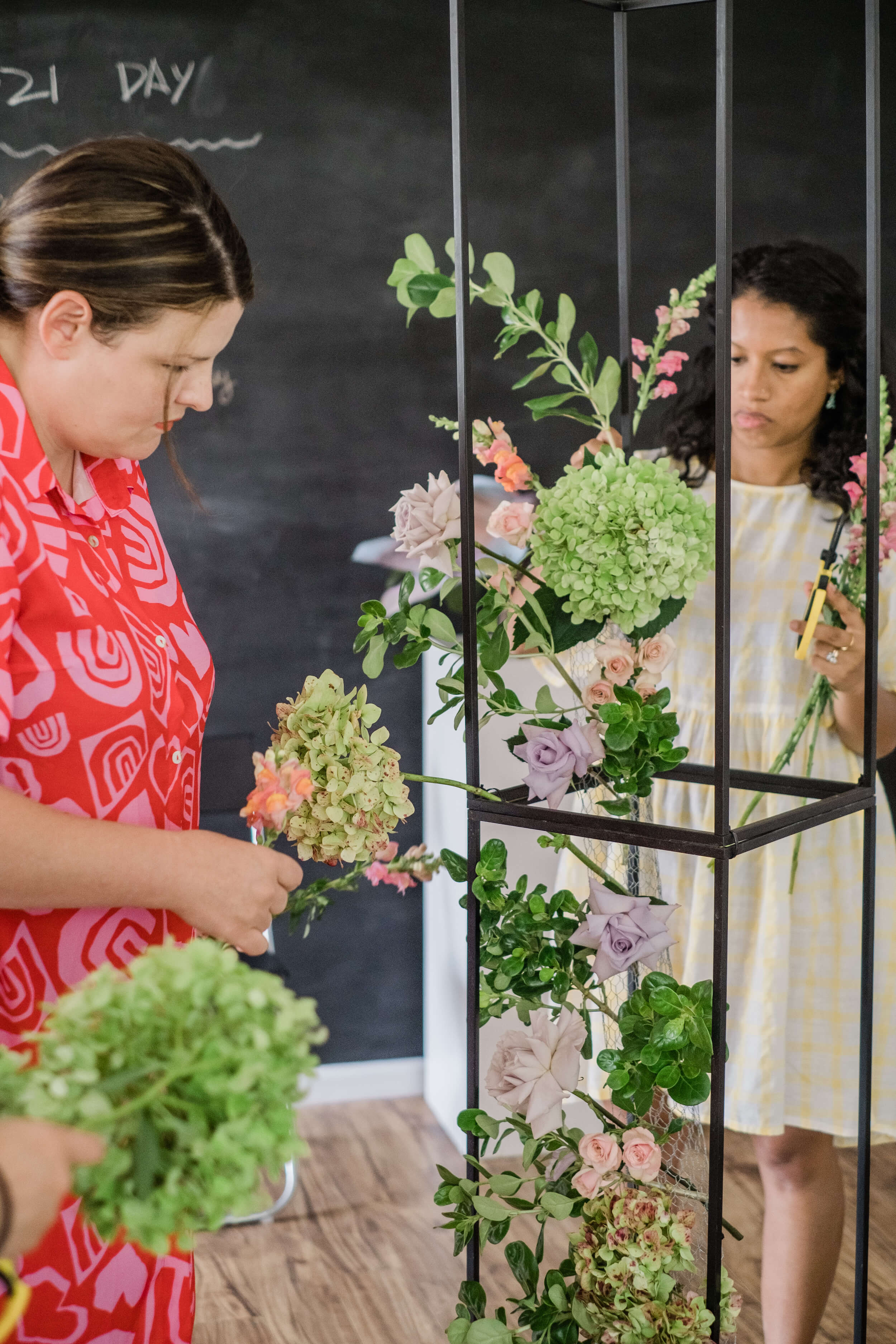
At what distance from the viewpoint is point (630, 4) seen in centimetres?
128

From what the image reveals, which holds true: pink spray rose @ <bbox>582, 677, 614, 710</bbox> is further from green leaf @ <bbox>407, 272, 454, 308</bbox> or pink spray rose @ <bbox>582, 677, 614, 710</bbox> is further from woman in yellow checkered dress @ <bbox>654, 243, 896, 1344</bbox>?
woman in yellow checkered dress @ <bbox>654, 243, 896, 1344</bbox>

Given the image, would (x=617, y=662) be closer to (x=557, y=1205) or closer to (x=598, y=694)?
(x=598, y=694)

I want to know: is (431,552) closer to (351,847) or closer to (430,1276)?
(351,847)

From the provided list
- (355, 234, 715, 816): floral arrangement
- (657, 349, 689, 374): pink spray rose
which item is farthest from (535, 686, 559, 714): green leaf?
(657, 349, 689, 374): pink spray rose

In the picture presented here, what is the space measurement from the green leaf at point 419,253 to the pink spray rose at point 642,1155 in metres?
0.89

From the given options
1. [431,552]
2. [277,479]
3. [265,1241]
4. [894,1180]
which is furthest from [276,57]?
[894,1180]

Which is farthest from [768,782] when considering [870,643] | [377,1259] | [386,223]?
[386,223]

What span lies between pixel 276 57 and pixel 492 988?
2341 mm

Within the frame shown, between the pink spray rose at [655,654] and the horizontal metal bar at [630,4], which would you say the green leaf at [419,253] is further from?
the pink spray rose at [655,654]

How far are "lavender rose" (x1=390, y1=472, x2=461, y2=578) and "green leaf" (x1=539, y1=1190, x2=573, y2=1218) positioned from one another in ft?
2.07

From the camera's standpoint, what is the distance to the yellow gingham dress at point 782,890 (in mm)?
1873

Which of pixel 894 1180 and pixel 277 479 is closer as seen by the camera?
pixel 894 1180

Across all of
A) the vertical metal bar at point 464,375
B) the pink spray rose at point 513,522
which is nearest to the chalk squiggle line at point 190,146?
the vertical metal bar at point 464,375

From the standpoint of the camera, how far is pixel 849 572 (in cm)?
163
